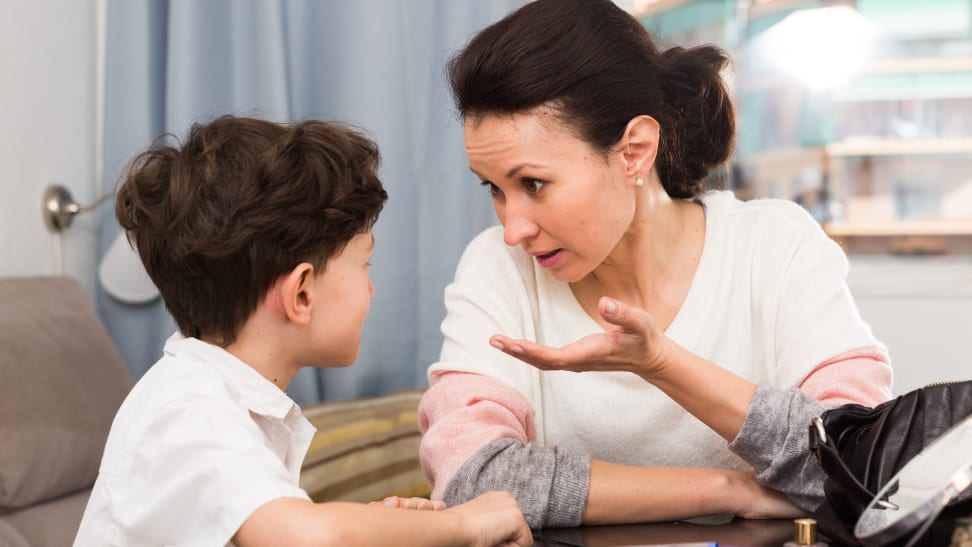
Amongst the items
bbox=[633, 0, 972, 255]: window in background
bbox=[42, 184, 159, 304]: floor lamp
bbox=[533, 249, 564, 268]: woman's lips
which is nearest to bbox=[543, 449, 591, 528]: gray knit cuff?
bbox=[533, 249, 564, 268]: woman's lips

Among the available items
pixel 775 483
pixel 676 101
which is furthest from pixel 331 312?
pixel 676 101

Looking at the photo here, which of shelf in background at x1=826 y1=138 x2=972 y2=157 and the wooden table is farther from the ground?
shelf in background at x1=826 y1=138 x2=972 y2=157

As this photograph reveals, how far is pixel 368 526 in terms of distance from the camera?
839 mm

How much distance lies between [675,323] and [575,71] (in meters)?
0.37

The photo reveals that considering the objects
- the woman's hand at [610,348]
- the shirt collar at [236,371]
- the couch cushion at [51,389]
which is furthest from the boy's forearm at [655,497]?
the couch cushion at [51,389]

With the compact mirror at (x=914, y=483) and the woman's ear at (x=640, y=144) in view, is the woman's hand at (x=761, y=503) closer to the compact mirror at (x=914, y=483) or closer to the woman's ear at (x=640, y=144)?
the compact mirror at (x=914, y=483)

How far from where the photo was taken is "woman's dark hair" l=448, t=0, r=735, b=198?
1.28 m

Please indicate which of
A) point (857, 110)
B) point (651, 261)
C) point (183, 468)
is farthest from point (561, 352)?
point (857, 110)

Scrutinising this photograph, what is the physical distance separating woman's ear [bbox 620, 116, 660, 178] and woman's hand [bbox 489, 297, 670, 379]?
13.0 inches

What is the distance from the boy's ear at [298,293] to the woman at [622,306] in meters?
0.20

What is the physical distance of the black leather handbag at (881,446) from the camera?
0.89 metres

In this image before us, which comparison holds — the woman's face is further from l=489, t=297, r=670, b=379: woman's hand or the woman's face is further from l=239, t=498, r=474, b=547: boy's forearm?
l=239, t=498, r=474, b=547: boy's forearm

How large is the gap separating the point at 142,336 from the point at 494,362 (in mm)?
1347

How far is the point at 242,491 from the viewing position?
844 millimetres
